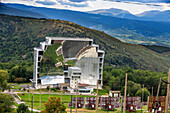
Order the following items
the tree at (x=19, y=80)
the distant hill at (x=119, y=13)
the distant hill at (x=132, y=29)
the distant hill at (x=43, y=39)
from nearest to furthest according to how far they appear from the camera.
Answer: the distant hill at (x=132, y=29) → the distant hill at (x=119, y=13) → the tree at (x=19, y=80) → the distant hill at (x=43, y=39)

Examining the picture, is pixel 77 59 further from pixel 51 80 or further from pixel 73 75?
pixel 51 80

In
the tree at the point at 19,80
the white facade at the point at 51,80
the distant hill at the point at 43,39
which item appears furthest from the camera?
the distant hill at the point at 43,39

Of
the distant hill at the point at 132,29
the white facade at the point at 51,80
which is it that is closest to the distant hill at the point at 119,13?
the distant hill at the point at 132,29

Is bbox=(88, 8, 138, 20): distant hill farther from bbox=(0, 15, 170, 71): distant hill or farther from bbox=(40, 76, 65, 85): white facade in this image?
bbox=(0, 15, 170, 71): distant hill

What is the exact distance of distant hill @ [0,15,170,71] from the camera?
181 ft

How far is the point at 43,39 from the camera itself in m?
70.1

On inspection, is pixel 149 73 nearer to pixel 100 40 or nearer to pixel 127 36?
pixel 100 40

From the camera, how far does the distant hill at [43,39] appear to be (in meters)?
55.3

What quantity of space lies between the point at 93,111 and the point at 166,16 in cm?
1736

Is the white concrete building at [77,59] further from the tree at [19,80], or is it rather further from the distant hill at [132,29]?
the distant hill at [132,29]

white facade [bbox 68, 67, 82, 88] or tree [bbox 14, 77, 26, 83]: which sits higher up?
white facade [bbox 68, 67, 82, 88]

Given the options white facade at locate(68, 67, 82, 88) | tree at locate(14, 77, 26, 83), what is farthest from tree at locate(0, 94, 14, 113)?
tree at locate(14, 77, 26, 83)

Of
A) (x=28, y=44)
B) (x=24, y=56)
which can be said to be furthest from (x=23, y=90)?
(x=28, y=44)

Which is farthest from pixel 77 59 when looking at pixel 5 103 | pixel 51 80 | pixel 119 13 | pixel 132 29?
pixel 132 29
